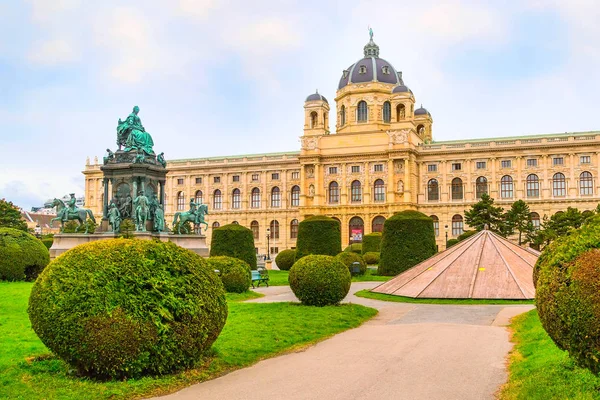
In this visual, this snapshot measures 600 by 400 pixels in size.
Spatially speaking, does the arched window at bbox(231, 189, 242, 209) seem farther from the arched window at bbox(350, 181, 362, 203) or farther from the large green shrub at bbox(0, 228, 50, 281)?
the large green shrub at bbox(0, 228, 50, 281)

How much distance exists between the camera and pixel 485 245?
2378 cm

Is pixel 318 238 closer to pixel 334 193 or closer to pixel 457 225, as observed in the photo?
pixel 457 225

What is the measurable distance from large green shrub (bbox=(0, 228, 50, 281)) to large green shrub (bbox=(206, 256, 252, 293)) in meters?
8.46

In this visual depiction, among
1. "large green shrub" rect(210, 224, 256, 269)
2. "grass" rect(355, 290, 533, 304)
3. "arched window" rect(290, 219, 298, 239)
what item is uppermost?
"arched window" rect(290, 219, 298, 239)

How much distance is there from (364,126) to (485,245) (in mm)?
55195

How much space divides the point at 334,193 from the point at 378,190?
581 centimetres

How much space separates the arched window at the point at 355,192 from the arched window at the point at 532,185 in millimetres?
19575

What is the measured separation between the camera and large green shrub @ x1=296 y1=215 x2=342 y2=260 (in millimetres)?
39125

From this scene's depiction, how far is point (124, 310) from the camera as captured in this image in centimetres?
864

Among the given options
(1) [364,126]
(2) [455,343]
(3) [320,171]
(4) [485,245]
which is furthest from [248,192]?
(2) [455,343]

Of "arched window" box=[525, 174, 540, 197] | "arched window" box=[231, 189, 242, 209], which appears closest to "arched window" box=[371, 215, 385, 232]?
"arched window" box=[525, 174, 540, 197]

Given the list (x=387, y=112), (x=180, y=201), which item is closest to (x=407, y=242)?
(x=387, y=112)

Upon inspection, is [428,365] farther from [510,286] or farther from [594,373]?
[510,286]

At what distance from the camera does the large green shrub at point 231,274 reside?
22.2m
